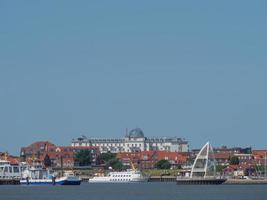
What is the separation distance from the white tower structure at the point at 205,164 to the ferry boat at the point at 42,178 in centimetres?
1629

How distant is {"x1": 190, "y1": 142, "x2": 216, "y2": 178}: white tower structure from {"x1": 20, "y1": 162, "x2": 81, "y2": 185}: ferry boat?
16293mm

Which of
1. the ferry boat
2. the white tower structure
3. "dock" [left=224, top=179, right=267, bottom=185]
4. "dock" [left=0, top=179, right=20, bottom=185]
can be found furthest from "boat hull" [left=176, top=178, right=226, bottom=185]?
"dock" [left=0, top=179, right=20, bottom=185]

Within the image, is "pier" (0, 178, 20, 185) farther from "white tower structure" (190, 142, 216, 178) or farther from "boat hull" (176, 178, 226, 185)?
"white tower structure" (190, 142, 216, 178)

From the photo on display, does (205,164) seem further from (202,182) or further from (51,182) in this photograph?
(51,182)

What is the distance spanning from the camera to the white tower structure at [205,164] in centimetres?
16888

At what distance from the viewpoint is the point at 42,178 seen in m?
171

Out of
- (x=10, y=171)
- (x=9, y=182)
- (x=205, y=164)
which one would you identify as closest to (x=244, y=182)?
(x=205, y=164)

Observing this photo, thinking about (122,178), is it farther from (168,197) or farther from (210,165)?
(168,197)

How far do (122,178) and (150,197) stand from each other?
3382 inches

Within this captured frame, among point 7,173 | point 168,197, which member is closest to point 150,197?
point 168,197

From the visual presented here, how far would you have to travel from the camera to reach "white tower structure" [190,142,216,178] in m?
169

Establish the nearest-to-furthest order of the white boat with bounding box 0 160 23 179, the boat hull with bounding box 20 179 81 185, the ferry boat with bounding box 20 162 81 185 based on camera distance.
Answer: the boat hull with bounding box 20 179 81 185 → the ferry boat with bounding box 20 162 81 185 → the white boat with bounding box 0 160 23 179

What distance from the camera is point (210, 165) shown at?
170 m

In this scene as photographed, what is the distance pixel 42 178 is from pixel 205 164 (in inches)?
892
